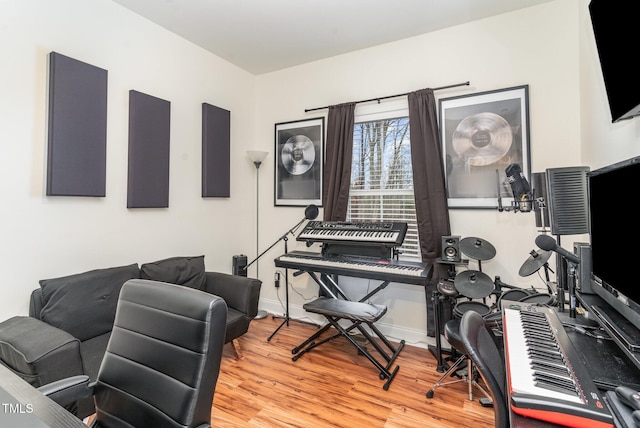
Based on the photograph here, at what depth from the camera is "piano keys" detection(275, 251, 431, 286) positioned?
2.46m

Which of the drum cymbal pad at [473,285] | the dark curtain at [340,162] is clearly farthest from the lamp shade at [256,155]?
the drum cymbal pad at [473,285]

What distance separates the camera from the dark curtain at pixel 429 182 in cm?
285

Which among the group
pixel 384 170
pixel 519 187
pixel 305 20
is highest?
pixel 305 20

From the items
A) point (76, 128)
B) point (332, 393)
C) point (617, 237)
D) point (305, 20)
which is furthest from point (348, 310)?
point (305, 20)

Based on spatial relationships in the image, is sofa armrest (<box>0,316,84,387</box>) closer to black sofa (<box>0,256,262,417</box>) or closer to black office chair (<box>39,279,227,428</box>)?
black sofa (<box>0,256,262,417</box>)

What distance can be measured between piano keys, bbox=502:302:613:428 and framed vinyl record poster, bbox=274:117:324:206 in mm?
2533

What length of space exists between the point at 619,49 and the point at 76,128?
10.5 ft

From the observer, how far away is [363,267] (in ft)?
8.64

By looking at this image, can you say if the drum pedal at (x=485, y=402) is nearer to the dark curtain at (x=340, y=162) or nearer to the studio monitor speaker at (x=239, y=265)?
the dark curtain at (x=340, y=162)

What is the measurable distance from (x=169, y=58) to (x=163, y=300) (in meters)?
2.71

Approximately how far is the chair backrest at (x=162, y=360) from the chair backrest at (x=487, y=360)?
803mm

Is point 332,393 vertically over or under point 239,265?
under

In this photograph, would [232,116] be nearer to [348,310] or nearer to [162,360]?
[348,310]

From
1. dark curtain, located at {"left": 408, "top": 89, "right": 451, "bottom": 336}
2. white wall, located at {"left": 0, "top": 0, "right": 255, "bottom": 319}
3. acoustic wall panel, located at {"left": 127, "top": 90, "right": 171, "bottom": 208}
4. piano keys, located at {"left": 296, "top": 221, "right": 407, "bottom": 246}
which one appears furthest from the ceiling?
piano keys, located at {"left": 296, "top": 221, "right": 407, "bottom": 246}
